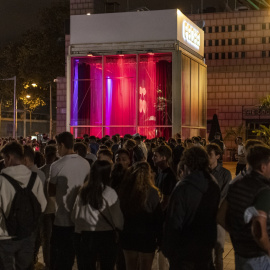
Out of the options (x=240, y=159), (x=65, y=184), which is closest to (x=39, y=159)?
(x=65, y=184)

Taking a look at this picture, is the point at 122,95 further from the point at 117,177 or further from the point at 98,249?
the point at 98,249

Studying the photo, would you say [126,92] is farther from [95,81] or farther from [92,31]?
[92,31]

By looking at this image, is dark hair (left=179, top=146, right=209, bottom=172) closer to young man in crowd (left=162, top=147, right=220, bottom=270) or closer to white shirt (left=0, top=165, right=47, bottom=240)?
young man in crowd (left=162, top=147, right=220, bottom=270)

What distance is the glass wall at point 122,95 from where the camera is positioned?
25.2 m

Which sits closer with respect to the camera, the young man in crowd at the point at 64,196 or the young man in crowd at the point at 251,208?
the young man in crowd at the point at 251,208

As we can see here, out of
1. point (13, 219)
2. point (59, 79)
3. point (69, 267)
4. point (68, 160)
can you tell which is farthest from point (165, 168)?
point (59, 79)

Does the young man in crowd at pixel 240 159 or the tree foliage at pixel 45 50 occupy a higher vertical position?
the tree foliage at pixel 45 50

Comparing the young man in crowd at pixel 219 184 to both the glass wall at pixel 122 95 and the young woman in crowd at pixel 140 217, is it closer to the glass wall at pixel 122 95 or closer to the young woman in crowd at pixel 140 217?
the young woman in crowd at pixel 140 217

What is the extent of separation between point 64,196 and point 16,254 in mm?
1140

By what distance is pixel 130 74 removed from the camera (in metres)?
26.0

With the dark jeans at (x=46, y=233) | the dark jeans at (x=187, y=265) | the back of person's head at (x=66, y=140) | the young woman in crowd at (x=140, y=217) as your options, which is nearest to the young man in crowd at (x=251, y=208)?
the dark jeans at (x=187, y=265)

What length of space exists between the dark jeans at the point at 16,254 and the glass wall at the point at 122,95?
1970cm

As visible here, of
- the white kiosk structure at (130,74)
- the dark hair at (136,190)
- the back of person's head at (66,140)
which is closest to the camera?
the dark hair at (136,190)

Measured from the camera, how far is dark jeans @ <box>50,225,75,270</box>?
638 centimetres
